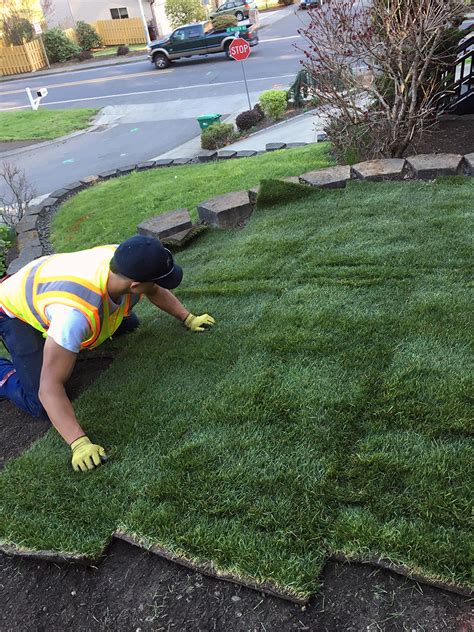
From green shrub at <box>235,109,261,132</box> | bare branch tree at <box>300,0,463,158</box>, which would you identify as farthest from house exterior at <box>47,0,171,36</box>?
bare branch tree at <box>300,0,463,158</box>

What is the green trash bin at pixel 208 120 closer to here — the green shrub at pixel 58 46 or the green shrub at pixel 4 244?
the green shrub at pixel 4 244

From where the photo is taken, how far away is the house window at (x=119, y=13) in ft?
93.3

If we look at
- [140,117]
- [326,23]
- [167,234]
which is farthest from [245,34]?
[167,234]

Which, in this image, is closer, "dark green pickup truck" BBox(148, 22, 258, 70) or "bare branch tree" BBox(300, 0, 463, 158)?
"bare branch tree" BBox(300, 0, 463, 158)

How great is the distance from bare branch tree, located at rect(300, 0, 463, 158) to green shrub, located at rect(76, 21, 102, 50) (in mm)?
26127

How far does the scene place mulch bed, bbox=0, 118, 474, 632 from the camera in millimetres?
1444

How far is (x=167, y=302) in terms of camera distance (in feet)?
9.78

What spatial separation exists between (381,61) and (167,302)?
3658 mm

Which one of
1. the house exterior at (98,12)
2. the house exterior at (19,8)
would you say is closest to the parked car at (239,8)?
the house exterior at (98,12)

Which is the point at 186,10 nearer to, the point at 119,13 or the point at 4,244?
the point at 119,13

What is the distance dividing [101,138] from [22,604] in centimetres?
1194

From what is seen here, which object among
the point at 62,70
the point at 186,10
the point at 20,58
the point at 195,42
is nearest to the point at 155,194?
the point at 195,42

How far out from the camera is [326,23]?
5141 mm

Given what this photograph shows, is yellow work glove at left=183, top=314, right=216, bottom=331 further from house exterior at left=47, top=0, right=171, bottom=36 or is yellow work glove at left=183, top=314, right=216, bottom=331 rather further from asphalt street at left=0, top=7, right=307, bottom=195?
house exterior at left=47, top=0, right=171, bottom=36
